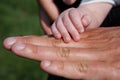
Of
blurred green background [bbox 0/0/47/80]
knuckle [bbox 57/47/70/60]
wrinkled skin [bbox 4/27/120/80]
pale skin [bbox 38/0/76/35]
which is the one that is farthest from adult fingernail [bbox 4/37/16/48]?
blurred green background [bbox 0/0/47/80]

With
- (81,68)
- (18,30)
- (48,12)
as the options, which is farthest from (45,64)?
(18,30)

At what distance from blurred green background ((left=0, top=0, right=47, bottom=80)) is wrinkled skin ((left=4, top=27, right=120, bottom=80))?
122 cm

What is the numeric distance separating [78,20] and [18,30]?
6.00 feet

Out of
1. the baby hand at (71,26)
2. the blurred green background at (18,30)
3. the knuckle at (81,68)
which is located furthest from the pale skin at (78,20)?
the blurred green background at (18,30)

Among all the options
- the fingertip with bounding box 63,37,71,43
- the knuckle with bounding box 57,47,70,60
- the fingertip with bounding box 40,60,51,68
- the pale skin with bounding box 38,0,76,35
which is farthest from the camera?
the pale skin with bounding box 38,0,76,35

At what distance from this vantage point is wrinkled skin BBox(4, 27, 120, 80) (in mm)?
1215

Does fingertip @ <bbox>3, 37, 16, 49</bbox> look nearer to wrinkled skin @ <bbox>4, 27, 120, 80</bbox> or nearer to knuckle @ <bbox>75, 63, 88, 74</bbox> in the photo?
wrinkled skin @ <bbox>4, 27, 120, 80</bbox>

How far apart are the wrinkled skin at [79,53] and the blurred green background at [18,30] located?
4.01 ft

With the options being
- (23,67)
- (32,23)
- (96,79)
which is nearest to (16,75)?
(23,67)

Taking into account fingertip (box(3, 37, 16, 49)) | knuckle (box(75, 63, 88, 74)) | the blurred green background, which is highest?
fingertip (box(3, 37, 16, 49))

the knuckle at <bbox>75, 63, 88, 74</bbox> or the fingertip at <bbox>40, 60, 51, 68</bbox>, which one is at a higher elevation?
the fingertip at <bbox>40, 60, 51, 68</bbox>

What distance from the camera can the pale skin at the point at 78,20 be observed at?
146 cm

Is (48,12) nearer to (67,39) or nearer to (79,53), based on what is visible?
(67,39)

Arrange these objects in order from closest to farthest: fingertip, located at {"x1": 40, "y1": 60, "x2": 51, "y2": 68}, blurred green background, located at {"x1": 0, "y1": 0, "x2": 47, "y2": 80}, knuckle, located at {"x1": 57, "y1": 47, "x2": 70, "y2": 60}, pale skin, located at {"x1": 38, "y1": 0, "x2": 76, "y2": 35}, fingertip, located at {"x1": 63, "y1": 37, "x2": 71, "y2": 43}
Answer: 1. fingertip, located at {"x1": 40, "y1": 60, "x2": 51, "y2": 68}
2. knuckle, located at {"x1": 57, "y1": 47, "x2": 70, "y2": 60}
3. fingertip, located at {"x1": 63, "y1": 37, "x2": 71, "y2": 43}
4. pale skin, located at {"x1": 38, "y1": 0, "x2": 76, "y2": 35}
5. blurred green background, located at {"x1": 0, "y1": 0, "x2": 47, "y2": 80}
